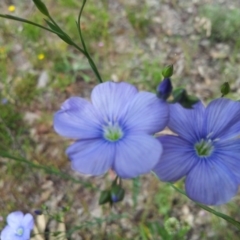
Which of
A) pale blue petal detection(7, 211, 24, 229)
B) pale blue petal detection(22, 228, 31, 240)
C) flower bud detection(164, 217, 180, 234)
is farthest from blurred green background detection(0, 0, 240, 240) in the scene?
pale blue petal detection(22, 228, 31, 240)

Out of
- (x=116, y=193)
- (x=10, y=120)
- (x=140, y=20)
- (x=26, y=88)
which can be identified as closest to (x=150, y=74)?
(x=140, y=20)

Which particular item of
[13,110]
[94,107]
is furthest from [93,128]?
[13,110]

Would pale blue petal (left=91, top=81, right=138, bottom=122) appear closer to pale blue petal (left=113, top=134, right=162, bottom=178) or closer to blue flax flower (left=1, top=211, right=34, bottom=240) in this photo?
pale blue petal (left=113, top=134, right=162, bottom=178)

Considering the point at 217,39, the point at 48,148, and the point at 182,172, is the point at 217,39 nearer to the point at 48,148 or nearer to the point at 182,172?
the point at 48,148

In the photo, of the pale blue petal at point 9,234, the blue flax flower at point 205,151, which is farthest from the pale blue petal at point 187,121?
the pale blue petal at point 9,234

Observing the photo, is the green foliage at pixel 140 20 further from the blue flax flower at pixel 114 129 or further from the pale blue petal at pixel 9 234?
the blue flax flower at pixel 114 129

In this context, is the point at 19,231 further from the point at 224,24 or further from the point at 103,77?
the point at 224,24
